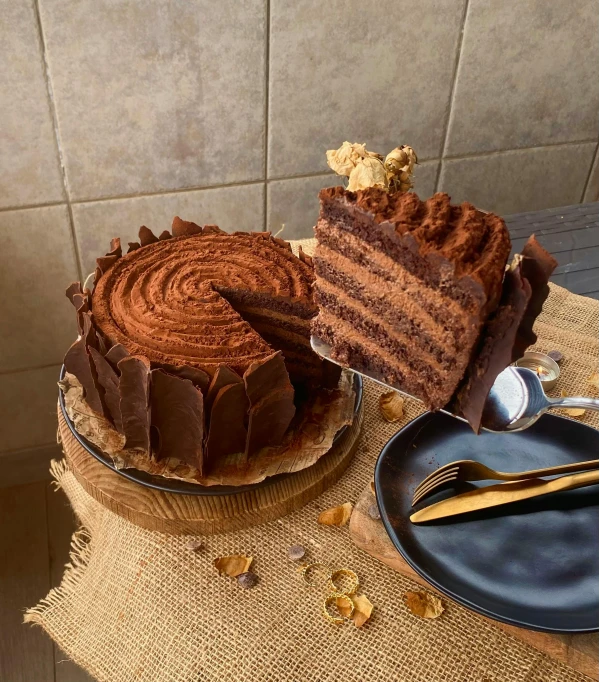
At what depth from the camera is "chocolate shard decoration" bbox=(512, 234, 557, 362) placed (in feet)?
3.34

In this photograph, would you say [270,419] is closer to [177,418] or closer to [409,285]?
[177,418]

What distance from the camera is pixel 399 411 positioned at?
1.53 m

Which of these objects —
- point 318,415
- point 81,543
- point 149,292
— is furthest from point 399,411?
point 81,543

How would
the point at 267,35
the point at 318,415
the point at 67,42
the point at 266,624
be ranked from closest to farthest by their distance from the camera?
the point at 266,624
the point at 318,415
the point at 67,42
the point at 267,35

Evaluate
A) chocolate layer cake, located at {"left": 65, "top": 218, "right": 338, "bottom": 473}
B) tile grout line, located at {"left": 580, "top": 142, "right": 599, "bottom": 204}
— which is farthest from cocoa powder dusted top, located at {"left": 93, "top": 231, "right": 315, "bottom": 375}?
tile grout line, located at {"left": 580, "top": 142, "right": 599, "bottom": 204}

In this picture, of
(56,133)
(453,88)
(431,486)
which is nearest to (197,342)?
(431,486)

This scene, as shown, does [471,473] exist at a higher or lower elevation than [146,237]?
lower

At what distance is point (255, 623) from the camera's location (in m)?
1.12

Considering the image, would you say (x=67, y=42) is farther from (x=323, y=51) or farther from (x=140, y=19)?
(x=323, y=51)

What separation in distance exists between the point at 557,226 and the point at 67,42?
5.23 ft

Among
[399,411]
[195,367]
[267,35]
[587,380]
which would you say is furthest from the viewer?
[267,35]

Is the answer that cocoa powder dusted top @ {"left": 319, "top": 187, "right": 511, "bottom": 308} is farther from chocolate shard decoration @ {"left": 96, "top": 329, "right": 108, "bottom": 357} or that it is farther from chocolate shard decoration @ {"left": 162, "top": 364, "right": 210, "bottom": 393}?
chocolate shard decoration @ {"left": 96, "top": 329, "right": 108, "bottom": 357}

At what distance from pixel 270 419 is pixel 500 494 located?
0.44 metres

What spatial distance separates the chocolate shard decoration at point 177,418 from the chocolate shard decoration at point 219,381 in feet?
0.08
